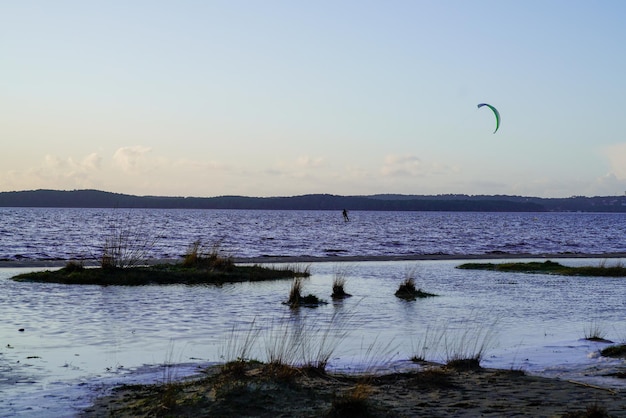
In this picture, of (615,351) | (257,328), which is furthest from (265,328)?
(615,351)

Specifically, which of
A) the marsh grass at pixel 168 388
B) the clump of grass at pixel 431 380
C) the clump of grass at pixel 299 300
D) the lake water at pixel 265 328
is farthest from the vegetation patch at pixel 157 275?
the clump of grass at pixel 431 380

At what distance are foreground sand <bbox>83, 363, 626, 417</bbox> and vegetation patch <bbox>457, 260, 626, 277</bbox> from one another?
28.3 meters

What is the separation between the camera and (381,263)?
46438mm

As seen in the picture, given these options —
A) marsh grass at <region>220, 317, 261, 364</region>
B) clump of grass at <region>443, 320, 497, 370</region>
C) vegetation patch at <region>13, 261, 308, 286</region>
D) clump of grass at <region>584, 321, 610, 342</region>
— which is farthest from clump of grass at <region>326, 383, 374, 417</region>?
vegetation patch at <region>13, 261, 308, 286</region>

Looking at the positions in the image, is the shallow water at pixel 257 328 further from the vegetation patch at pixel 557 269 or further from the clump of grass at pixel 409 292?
the vegetation patch at pixel 557 269

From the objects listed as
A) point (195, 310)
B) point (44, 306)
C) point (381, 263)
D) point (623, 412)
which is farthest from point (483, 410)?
point (381, 263)

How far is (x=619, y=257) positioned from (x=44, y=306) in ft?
159

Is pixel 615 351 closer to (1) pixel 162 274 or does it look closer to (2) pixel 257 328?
(2) pixel 257 328

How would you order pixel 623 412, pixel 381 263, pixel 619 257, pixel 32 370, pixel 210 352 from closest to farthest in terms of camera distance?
pixel 623 412 → pixel 32 370 → pixel 210 352 → pixel 381 263 → pixel 619 257

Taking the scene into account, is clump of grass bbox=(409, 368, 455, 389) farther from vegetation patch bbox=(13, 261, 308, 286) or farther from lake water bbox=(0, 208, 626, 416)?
Result: vegetation patch bbox=(13, 261, 308, 286)

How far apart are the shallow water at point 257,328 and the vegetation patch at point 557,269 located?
7.42 m

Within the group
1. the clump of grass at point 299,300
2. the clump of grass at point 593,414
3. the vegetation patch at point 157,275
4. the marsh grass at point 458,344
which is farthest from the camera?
the vegetation patch at point 157,275

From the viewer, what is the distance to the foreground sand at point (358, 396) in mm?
9734

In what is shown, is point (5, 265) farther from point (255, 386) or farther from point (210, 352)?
point (255, 386)
